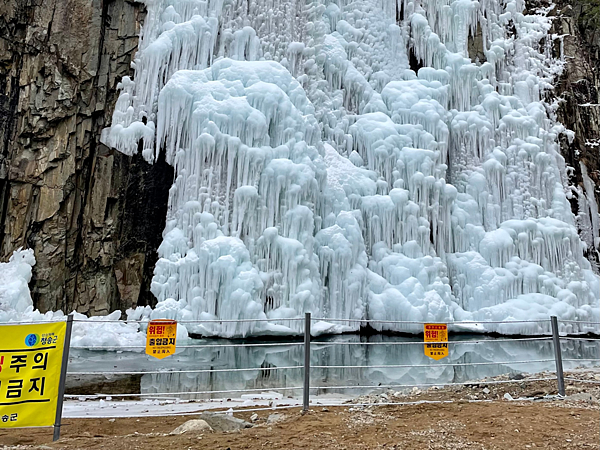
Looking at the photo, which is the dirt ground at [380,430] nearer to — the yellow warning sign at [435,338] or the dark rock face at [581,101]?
the yellow warning sign at [435,338]

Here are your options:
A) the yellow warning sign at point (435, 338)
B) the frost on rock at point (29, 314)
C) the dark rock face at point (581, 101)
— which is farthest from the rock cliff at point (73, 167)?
the dark rock face at point (581, 101)

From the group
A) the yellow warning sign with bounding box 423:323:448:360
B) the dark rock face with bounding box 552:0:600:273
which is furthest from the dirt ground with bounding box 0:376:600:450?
the dark rock face with bounding box 552:0:600:273

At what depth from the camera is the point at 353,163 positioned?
14.1 metres

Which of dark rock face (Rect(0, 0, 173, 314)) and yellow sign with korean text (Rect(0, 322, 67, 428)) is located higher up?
dark rock face (Rect(0, 0, 173, 314))

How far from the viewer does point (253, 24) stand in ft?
46.8

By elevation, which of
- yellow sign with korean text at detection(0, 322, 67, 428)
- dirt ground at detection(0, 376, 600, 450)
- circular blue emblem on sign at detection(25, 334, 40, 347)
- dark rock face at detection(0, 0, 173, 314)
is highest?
dark rock face at detection(0, 0, 173, 314)

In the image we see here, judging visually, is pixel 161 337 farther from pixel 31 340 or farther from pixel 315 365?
pixel 315 365

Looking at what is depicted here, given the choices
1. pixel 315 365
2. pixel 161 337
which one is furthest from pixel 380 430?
pixel 315 365

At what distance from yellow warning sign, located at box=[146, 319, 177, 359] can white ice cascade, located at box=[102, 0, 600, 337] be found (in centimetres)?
655

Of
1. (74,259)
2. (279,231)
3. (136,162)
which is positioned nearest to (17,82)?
(136,162)

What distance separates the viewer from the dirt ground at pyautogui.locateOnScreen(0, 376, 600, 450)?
10.8 ft

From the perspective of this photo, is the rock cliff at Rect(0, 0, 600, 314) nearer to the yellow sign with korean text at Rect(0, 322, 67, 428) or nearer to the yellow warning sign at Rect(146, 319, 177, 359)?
the yellow warning sign at Rect(146, 319, 177, 359)

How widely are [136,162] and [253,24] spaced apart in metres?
5.46

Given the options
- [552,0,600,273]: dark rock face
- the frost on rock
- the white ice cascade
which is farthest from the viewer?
[552,0,600,273]: dark rock face
